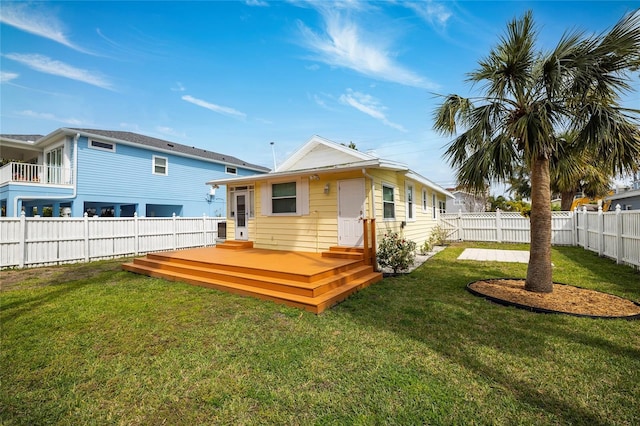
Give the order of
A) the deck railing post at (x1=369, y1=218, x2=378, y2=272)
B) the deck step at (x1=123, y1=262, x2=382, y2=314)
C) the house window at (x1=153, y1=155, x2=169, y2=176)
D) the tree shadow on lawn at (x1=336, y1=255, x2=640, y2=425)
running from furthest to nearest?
the house window at (x1=153, y1=155, x2=169, y2=176) < the deck railing post at (x1=369, y1=218, x2=378, y2=272) < the deck step at (x1=123, y1=262, x2=382, y2=314) < the tree shadow on lawn at (x1=336, y1=255, x2=640, y2=425)

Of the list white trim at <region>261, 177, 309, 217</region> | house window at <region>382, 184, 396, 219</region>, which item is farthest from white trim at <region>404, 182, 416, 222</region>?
white trim at <region>261, 177, 309, 217</region>

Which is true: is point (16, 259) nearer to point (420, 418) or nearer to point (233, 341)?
point (233, 341)

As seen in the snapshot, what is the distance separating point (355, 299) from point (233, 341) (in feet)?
8.35

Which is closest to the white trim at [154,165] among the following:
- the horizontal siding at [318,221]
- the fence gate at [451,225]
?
the horizontal siding at [318,221]

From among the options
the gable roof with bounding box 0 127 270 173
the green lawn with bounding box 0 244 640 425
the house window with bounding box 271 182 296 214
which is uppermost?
the gable roof with bounding box 0 127 270 173

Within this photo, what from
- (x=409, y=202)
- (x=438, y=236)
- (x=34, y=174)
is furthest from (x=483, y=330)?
(x=34, y=174)

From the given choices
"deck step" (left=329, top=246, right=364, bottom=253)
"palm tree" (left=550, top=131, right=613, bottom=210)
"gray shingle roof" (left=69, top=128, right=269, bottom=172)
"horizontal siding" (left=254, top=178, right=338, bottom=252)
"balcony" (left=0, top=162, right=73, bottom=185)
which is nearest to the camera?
"palm tree" (left=550, top=131, right=613, bottom=210)

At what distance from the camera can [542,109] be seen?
15.4 feet

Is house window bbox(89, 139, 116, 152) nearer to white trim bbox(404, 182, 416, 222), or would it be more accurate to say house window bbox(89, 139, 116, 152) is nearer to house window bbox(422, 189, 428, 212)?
white trim bbox(404, 182, 416, 222)

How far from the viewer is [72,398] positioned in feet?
8.11

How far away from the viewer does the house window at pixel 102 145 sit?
13181 mm

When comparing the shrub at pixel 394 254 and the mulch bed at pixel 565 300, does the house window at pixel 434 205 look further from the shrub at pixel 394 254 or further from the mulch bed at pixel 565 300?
the mulch bed at pixel 565 300

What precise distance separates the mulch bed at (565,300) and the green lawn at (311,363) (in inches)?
12.2

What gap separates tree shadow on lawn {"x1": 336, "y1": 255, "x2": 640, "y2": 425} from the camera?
252 cm
